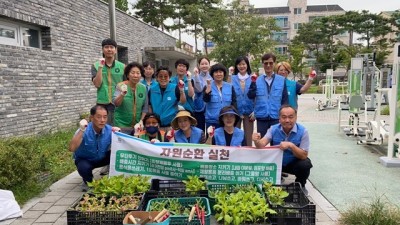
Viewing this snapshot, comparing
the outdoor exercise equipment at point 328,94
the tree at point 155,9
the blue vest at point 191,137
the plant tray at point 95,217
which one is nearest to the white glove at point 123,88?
the blue vest at point 191,137

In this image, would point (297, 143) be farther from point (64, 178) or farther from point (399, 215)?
point (64, 178)

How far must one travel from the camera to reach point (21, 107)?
7047 millimetres

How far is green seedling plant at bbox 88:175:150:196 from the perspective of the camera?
11.4ft

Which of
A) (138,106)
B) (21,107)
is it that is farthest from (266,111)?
(21,107)

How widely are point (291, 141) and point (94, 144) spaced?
95.1 inches

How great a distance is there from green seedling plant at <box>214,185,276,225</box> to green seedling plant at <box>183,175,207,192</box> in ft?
1.08

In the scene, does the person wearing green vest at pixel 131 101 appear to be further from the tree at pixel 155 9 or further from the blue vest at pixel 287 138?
the tree at pixel 155 9

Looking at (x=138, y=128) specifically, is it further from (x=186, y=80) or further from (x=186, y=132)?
(x=186, y=80)

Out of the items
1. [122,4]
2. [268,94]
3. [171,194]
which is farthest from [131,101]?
[122,4]

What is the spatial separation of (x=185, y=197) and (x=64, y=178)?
8.46 feet

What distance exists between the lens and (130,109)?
15.2 feet

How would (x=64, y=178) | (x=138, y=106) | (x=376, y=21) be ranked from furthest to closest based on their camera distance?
(x=376, y=21)
(x=64, y=178)
(x=138, y=106)

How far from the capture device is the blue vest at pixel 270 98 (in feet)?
15.4

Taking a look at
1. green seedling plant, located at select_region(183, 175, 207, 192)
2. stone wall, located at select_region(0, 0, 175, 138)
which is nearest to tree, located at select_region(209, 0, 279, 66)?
stone wall, located at select_region(0, 0, 175, 138)
